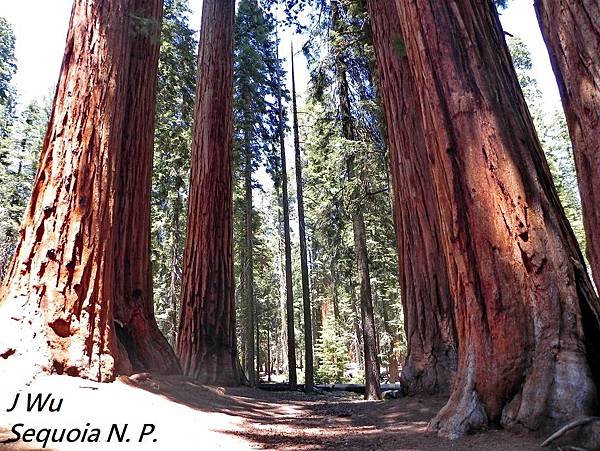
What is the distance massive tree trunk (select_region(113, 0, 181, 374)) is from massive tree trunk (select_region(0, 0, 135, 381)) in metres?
0.86

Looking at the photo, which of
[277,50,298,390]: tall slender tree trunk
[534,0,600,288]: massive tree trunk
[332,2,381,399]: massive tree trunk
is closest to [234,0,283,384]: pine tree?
[277,50,298,390]: tall slender tree trunk

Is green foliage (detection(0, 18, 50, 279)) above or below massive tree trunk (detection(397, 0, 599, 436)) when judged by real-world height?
above

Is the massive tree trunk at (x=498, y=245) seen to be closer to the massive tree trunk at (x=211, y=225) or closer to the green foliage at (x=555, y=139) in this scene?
the massive tree trunk at (x=211, y=225)

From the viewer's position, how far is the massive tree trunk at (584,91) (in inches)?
95.5

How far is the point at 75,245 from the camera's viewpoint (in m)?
3.98

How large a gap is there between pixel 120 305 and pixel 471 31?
206 inches

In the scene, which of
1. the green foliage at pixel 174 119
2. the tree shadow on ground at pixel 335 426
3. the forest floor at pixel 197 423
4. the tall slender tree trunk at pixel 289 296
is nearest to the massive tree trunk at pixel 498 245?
the tree shadow on ground at pixel 335 426

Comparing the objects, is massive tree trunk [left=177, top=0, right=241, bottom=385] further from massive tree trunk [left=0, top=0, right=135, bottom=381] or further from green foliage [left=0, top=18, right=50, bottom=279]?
green foliage [left=0, top=18, right=50, bottom=279]

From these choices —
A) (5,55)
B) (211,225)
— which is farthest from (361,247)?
(5,55)

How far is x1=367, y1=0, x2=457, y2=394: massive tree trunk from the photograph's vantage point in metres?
5.38

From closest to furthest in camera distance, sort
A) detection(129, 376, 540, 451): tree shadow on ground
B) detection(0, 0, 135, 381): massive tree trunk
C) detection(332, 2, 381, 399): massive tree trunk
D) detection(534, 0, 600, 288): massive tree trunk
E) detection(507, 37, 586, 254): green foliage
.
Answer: detection(534, 0, 600, 288): massive tree trunk
detection(129, 376, 540, 451): tree shadow on ground
detection(0, 0, 135, 381): massive tree trunk
detection(332, 2, 381, 399): massive tree trunk
detection(507, 37, 586, 254): green foliage

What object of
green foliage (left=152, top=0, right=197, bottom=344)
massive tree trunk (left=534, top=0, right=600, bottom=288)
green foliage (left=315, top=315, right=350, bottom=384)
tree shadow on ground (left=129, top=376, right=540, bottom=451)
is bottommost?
tree shadow on ground (left=129, top=376, right=540, bottom=451)

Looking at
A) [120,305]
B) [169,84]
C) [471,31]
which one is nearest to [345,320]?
[169,84]

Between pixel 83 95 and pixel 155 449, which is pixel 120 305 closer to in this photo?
pixel 83 95
